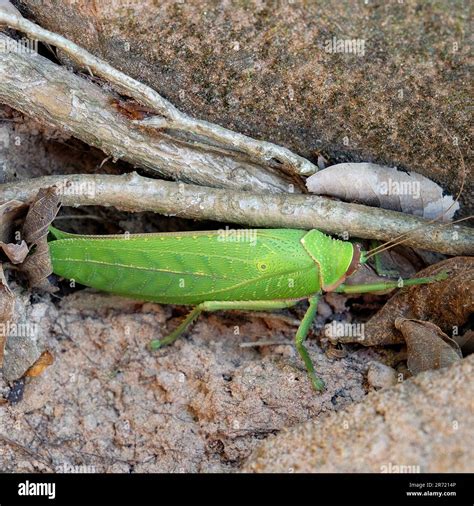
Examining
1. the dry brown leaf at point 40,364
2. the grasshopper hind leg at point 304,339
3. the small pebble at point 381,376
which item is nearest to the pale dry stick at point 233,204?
the grasshopper hind leg at point 304,339

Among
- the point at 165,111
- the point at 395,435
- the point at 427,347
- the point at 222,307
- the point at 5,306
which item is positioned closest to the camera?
the point at 395,435

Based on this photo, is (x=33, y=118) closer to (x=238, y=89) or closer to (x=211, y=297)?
(x=238, y=89)

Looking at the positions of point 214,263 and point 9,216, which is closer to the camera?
point 9,216

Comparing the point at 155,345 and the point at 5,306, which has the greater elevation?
the point at 5,306

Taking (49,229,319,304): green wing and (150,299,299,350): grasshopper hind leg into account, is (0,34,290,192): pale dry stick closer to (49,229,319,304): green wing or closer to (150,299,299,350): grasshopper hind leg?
(49,229,319,304): green wing

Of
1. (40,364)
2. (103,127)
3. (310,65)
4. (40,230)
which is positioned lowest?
(40,364)

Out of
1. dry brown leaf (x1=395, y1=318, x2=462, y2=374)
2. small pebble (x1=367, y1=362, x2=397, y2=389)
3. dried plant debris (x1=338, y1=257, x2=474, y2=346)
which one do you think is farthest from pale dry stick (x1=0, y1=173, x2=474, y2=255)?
small pebble (x1=367, y1=362, x2=397, y2=389)

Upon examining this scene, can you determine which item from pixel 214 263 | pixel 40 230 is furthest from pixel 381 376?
pixel 40 230

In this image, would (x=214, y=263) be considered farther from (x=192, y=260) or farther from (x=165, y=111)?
(x=165, y=111)

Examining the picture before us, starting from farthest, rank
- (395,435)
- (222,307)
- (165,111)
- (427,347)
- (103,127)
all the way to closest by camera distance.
Answer: 1. (222,307)
2. (103,127)
3. (165,111)
4. (427,347)
5. (395,435)
